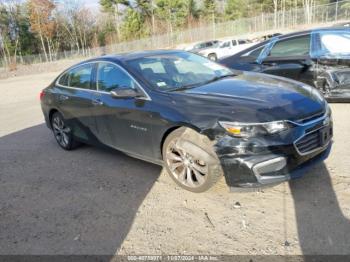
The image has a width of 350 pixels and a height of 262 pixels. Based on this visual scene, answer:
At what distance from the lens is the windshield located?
4262 millimetres

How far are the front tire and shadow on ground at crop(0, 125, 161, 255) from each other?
485 mm

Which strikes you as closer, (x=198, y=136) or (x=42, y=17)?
(x=198, y=136)

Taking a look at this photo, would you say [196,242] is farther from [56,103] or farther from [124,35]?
[124,35]

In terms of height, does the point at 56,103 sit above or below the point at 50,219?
above

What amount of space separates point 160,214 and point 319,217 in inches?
59.8

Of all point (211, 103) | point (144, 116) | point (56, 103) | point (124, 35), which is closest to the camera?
point (211, 103)

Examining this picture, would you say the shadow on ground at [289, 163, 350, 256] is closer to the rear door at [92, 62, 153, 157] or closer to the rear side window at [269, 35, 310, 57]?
the rear door at [92, 62, 153, 157]

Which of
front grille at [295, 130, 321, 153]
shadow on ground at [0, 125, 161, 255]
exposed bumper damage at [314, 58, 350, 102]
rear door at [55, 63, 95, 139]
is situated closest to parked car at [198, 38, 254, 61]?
exposed bumper damage at [314, 58, 350, 102]

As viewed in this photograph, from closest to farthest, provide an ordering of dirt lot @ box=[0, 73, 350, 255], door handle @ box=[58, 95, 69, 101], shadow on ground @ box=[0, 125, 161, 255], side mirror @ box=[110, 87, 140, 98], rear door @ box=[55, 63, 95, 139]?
dirt lot @ box=[0, 73, 350, 255] < shadow on ground @ box=[0, 125, 161, 255] < side mirror @ box=[110, 87, 140, 98] < rear door @ box=[55, 63, 95, 139] < door handle @ box=[58, 95, 69, 101]

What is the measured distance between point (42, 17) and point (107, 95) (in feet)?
172

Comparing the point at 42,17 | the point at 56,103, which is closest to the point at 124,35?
the point at 42,17

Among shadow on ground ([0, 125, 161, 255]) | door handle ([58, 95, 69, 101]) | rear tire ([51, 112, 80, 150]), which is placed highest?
door handle ([58, 95, 69, 101])

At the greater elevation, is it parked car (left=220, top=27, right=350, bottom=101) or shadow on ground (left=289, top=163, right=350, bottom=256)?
parked car (left=220, top=27, right=350, bottom=101)

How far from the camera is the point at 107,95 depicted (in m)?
4.67
